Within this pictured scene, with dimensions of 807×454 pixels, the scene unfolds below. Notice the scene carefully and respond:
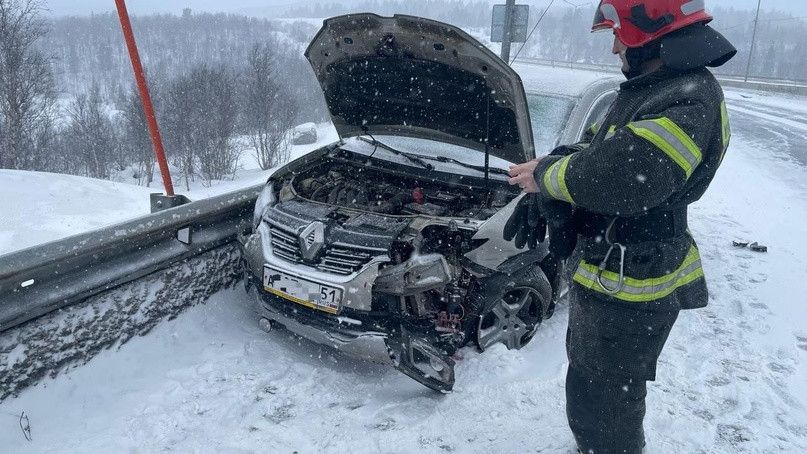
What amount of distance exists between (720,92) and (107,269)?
124 inches

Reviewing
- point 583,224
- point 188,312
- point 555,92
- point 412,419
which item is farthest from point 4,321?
point 555,92

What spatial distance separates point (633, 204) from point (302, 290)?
1981mm

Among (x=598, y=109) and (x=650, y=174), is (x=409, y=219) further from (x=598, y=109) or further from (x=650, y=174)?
(x=598, y=109)

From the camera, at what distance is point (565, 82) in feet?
14.5

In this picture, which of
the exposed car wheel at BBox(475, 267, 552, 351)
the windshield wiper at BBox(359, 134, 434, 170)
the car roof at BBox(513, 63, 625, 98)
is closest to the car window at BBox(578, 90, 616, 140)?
the car roof at BBox(513, 63, 625, 98)

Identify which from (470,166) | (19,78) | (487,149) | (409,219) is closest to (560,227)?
(409,219)

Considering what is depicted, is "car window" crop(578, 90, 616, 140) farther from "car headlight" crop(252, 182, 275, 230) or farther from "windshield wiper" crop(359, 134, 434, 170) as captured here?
"car headlight" crop(252, 182, 275, 230)

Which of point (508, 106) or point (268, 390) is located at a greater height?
point (508, 106)

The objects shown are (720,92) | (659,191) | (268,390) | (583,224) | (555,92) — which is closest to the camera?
(659,191)

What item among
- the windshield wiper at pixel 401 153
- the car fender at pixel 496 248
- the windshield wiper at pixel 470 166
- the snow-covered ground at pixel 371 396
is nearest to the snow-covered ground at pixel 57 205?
the windshield wiper at pixel 401 153

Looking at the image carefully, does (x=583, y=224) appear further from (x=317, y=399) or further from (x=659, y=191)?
(x=317, y=399)

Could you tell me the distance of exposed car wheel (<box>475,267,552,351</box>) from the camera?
3.31 m

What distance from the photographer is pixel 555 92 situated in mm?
4312

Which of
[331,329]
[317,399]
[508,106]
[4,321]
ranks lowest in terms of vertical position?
[317,399]
